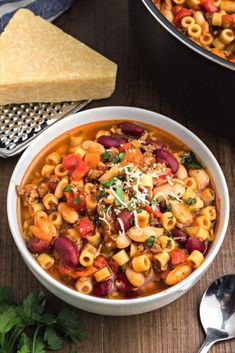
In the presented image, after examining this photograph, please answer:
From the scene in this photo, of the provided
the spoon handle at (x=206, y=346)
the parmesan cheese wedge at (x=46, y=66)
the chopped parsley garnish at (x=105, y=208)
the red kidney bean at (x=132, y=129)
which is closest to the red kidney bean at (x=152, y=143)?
the red kidney bean at (x=132, y=129)

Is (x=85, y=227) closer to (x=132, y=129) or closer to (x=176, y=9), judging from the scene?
(x=132, y=129)

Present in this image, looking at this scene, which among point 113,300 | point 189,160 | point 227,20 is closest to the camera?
point 113,300

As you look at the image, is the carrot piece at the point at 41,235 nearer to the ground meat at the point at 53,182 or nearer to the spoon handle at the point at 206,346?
the ground meat at the point at 53,182

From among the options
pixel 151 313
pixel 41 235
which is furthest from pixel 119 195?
pixel 151 313

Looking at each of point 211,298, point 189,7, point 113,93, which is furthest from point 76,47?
point 211,298

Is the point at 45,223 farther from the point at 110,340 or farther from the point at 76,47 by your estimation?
the point at 76,47

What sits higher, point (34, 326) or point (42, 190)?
point (42, 190)
